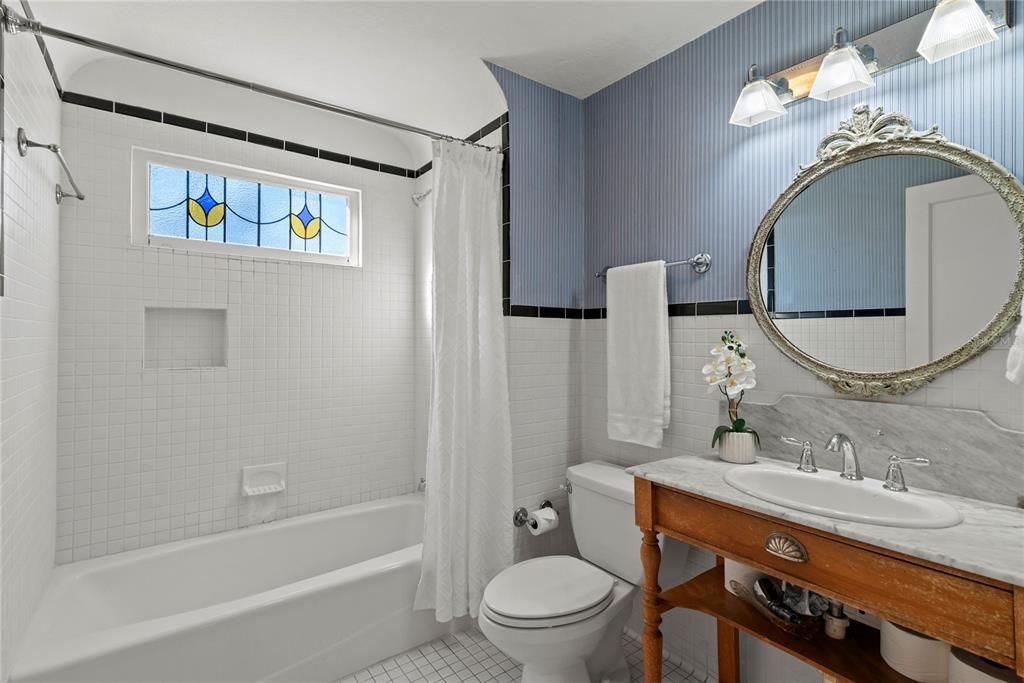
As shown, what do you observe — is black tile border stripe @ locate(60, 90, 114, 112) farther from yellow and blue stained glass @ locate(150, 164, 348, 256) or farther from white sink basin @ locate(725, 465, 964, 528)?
white sink basin @ locate(725, 465, 964, 528)

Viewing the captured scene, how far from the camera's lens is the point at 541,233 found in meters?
2.24

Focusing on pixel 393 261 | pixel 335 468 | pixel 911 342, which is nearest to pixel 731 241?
pixel 911 342

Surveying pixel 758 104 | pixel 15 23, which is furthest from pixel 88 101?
pixel 758 104

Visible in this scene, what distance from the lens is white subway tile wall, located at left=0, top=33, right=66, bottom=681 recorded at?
1.33m

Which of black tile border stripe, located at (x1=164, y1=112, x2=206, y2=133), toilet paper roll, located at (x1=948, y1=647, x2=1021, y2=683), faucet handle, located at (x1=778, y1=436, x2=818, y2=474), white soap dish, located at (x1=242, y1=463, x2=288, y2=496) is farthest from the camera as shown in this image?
white soap dish, located at (x1=242, y1=463, x2=288, y2=496)

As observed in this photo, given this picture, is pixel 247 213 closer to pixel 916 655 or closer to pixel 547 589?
pixel 547 589

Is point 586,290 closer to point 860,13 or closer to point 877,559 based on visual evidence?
point 860,13

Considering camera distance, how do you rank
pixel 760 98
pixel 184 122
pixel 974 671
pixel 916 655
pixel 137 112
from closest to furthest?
1. pixel 974 671
2. pixel 916 655
3. pixel 760 98
4. pixel 137 112
5. pixel 184 122

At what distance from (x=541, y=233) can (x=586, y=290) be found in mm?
352

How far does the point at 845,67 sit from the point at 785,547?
1296mm

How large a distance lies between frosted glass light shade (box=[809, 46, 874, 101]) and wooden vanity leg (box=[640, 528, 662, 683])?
4.56ft

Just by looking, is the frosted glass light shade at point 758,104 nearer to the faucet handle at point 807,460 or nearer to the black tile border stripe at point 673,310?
the black tile border stripe at point 673,310

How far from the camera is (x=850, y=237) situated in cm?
151

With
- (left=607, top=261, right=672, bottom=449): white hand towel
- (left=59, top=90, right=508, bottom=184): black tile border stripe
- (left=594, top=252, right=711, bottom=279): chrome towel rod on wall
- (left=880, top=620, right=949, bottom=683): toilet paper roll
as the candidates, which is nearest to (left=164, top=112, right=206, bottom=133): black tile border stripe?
(left=59, top=90, right=508, bottom=184): black tile border stripe
